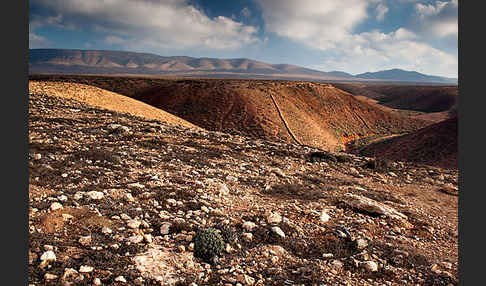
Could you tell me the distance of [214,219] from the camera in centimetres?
547

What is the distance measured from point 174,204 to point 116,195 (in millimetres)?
1288

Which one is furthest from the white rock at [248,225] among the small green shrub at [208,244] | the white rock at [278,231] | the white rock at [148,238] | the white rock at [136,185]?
the white rock at [136,185]

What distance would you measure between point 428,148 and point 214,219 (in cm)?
2861

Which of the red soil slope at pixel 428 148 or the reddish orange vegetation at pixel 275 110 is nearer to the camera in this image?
the red soil slope at pixel 428 148

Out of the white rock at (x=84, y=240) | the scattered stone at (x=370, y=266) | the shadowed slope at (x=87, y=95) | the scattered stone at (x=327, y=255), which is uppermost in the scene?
the shadowed slope at (x=87, y=95)

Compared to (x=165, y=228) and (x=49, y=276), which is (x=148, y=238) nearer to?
(x=165, y=228)

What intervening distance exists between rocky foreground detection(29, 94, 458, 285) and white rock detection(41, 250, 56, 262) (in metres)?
0.01

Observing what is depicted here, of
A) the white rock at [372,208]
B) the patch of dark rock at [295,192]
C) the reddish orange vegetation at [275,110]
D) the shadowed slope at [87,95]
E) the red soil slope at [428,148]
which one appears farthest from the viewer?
the reddish orange vegetation at [275,110]

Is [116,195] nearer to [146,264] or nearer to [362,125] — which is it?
[146,264]

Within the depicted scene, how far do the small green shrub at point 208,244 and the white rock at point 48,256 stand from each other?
202 centimetres

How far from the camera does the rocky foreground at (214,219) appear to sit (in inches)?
156

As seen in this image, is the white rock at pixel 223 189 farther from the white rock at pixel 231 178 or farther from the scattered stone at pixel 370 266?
the scattered stone at pixel 370 266

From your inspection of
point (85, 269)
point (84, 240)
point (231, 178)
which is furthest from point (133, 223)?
point (231, 178)

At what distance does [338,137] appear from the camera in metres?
40.2
